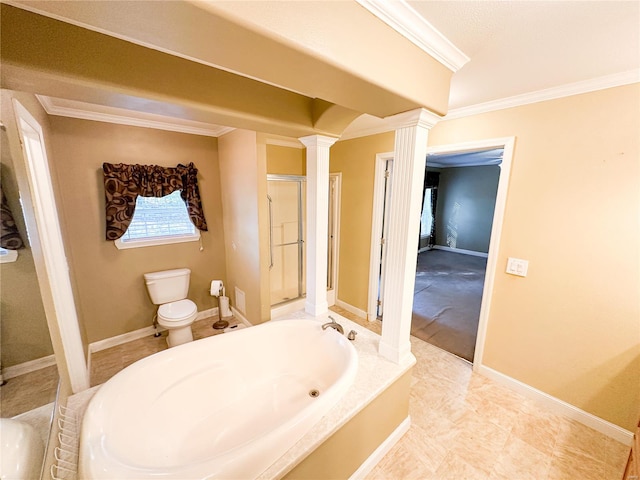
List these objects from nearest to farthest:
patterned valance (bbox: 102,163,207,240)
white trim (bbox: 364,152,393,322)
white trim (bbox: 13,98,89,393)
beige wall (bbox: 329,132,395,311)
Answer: white trim (bbox: 13,98,89,393)
patterned valance (bbox: 102,163,207,240)
white trim (bbox: 364,152,393,322)
beige wall (bbox: 329,132,395,311)

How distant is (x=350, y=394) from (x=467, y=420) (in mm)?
1132

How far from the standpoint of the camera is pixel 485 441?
1.64m

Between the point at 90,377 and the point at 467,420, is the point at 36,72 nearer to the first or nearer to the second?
the point at 90,377

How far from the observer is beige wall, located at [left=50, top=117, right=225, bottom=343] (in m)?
2.15

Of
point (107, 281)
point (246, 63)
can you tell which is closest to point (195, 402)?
point (107, 281)

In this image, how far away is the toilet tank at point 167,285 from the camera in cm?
253

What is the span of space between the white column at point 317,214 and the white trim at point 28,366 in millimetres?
1535

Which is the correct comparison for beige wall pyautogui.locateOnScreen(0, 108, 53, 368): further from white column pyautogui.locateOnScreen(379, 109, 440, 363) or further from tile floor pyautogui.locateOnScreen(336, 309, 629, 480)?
tile floor pyautogui.locateOnScreen(336, 309, 629, 480)

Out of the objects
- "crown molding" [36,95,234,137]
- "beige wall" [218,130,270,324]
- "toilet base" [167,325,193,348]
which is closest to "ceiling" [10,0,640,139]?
"crown molding" [36,95,234,137]

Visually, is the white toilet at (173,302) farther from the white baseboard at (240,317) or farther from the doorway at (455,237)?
the doorway at (455,237)

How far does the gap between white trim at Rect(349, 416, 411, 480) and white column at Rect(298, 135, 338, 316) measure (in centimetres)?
96

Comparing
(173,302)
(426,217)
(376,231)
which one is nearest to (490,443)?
(376,231)

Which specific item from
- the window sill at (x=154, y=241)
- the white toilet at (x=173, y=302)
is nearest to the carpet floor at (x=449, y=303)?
the white toilet at (x=173, y=302)

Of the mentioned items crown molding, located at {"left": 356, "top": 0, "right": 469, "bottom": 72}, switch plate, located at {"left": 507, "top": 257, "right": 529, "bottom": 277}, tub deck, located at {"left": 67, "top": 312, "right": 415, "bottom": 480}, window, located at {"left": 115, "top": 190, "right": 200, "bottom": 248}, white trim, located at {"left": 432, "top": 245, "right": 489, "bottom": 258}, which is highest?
crown molding, located at {"left": 356, "top": 0, "right": 469, "bottom": 72}
